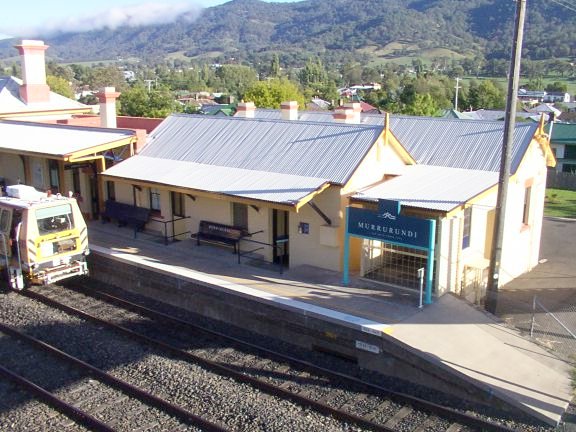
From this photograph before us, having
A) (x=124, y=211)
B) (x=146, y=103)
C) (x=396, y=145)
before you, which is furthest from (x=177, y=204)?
(x=146, y=103)

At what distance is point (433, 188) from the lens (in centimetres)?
1470

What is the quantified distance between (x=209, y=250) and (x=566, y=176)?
3179 cm

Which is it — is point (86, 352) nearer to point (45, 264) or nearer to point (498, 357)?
point (45, 264)

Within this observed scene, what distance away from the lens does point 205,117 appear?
67.5ft

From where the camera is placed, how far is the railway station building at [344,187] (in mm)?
14254

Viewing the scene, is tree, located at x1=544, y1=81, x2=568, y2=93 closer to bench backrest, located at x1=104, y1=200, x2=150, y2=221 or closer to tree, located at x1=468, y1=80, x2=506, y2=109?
tree, located at x1=468, y1=80, x2=506, y2=109

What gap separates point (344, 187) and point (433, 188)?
2.11 m

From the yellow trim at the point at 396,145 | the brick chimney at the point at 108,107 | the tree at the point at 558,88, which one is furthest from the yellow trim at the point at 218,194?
the tree at the point at 558,88

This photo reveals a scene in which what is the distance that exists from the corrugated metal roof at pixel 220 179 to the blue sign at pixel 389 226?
4.86 ft

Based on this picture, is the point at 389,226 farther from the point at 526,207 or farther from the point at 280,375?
the point at 526,207

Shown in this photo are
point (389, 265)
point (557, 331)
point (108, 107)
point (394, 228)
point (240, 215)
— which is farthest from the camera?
point (108, 107)

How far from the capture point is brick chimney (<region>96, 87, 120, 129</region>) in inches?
864

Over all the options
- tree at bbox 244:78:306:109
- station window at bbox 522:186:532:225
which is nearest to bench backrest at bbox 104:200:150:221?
station window at bbox 522:186:532:225

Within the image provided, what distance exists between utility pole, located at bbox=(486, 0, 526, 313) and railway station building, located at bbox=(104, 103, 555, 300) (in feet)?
3.16
